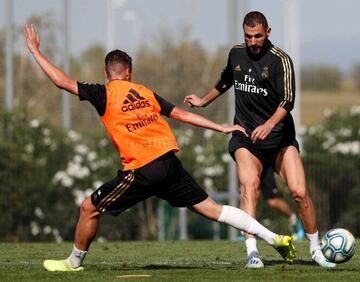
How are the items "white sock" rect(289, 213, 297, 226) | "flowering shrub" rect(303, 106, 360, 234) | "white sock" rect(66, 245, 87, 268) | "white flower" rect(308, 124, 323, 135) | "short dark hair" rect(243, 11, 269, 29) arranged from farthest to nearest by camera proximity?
"white flower" rect(308, 124, 323, 135), "flowering shrub" rect(303, 106, 360, 234), "white sock" rect(289, 213, 297, 226), "short dark hair" rect(243, 11, 269, 29), "white sock" rect(66, 245, 87, 268)

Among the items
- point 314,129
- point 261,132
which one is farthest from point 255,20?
point 314,129

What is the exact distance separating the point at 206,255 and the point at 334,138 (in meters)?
10.6

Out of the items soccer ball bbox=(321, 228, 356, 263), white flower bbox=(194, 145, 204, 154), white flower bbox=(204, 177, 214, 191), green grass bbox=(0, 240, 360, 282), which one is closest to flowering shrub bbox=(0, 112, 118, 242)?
white flower bbox=(194, 145, 204, 154)

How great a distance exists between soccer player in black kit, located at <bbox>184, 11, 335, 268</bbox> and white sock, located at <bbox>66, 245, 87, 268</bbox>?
142 cm

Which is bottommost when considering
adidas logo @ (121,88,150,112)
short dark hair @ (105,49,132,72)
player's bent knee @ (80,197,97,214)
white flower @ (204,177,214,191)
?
white flower @ (204,177,214,191)

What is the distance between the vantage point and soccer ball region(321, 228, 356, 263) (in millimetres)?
9938

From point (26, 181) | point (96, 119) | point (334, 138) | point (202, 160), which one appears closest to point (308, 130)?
point (334, 138)

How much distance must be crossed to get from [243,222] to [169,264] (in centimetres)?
125

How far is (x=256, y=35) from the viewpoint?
10.5 metres

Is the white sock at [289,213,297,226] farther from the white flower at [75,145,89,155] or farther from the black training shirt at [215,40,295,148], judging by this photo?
the black training shirt at [215,40,295,148]

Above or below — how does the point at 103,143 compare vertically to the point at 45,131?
below

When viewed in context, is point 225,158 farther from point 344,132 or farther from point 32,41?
point 32,41

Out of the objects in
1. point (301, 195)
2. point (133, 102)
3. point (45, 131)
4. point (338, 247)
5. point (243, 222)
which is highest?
point (133, 102)

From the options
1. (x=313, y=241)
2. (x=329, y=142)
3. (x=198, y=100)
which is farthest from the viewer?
(x=329, y=142)
